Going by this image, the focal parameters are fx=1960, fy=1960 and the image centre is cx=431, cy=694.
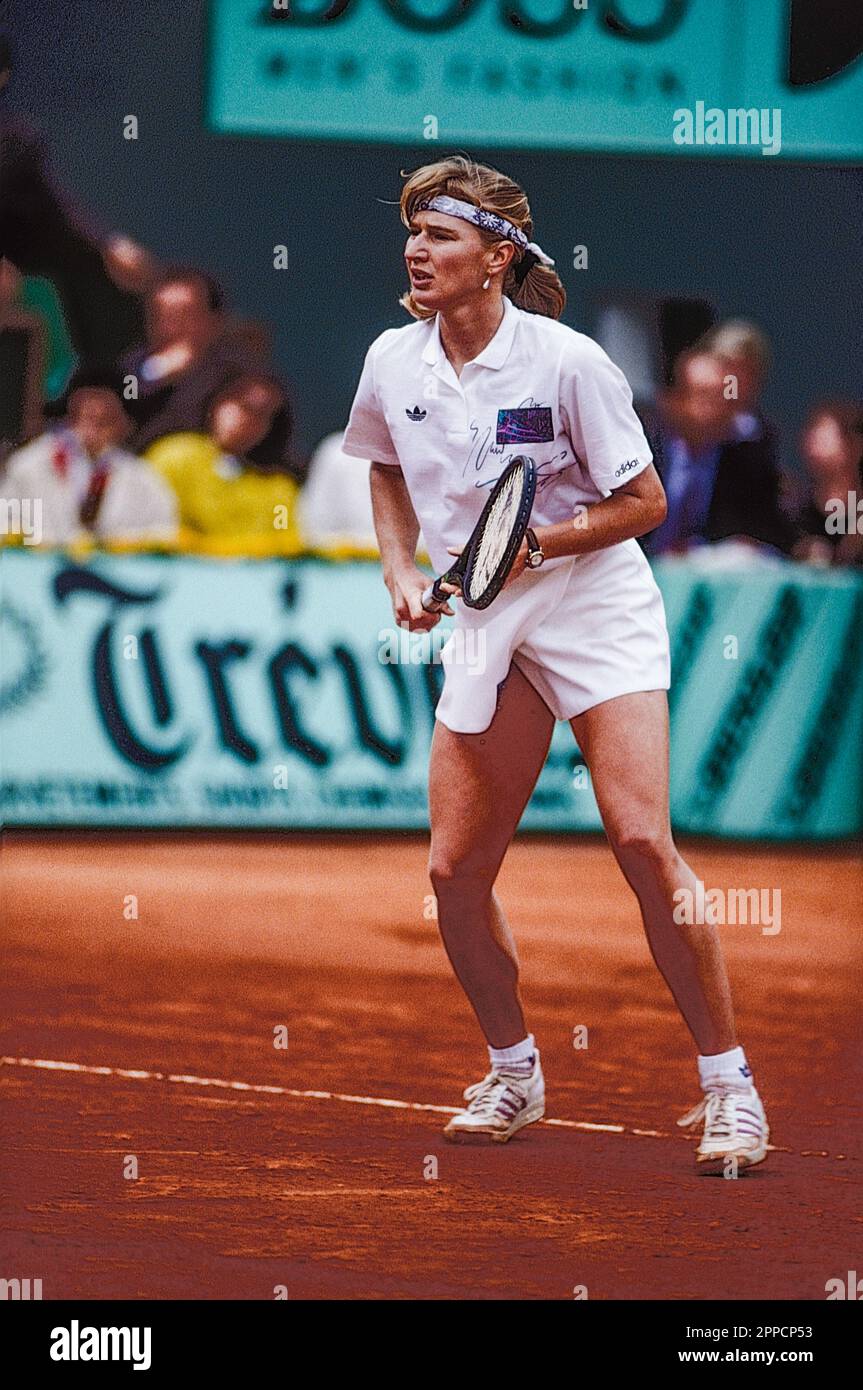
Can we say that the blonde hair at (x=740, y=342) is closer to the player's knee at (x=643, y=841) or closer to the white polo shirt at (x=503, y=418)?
the white polo shirt at (x=503, y=418)

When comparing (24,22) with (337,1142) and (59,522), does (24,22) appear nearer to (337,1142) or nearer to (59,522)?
(59,522)

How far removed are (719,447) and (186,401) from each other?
2767 mm

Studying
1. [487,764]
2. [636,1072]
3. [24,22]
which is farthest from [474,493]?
[24,22]

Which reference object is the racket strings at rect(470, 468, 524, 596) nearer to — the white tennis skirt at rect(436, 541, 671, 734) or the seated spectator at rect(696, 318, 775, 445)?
the white tennis skirt at rect(436, 541, 671, 734)

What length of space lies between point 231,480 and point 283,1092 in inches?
218

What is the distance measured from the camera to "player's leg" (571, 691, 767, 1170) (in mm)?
4074

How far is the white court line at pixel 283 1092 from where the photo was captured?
452 cm

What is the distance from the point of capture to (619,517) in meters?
4.12

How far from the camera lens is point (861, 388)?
10430mm

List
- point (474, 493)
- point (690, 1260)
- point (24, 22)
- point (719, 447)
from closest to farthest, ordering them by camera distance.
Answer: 1. point (690, 1260)
2. point (474, 493)
3. point (24, 22)
4. point (719, 447)

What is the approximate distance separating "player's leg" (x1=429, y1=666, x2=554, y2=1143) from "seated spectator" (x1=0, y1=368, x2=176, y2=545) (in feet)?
18.4

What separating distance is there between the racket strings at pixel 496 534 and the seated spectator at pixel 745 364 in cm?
544

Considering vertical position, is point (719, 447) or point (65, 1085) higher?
point (719, 447)
